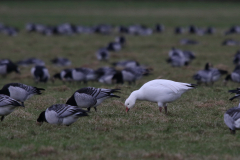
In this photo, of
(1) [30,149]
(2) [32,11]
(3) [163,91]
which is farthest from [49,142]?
(2) [32,11]

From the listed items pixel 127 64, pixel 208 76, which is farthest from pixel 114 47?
pixel 208 76

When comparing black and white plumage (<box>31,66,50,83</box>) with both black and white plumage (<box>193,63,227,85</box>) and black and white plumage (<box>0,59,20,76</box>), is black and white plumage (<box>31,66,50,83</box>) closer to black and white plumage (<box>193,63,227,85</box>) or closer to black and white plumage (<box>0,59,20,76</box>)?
black and white plumage (<box>0,59,20,76</box>)

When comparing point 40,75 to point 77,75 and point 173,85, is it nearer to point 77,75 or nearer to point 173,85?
point 77,75

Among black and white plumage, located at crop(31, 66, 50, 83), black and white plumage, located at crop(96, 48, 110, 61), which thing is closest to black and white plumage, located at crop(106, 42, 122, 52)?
black and white plumage, located at crop(96, 48, 110, 61)

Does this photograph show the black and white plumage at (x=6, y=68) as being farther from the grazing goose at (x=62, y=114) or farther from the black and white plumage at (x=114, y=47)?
the black and white plumage at (x=114, y=47)

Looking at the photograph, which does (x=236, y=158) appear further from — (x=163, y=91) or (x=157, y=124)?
(x=163, y=91)

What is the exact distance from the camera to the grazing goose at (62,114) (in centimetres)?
785

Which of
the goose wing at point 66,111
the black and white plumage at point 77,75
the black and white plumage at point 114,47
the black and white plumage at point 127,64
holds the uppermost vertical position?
the goose wing at point 66,111

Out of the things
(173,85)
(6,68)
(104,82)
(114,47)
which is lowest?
(114,47)

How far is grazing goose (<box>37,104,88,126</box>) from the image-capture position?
7.85 m

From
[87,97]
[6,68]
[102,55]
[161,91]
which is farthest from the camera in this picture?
[102,55]

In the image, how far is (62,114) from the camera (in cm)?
791

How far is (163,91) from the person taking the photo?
8.98 metres

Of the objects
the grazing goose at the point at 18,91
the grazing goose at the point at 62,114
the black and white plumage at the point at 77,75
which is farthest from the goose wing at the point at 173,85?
the black and white plumage at the point at 77,75
